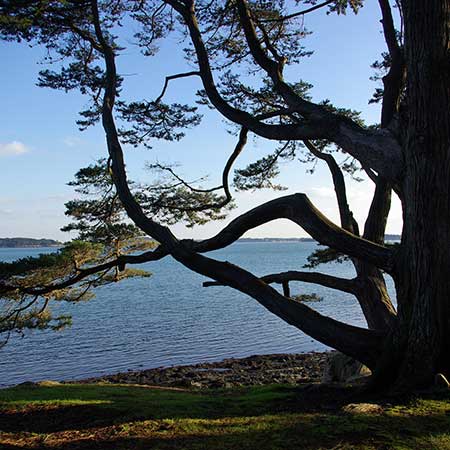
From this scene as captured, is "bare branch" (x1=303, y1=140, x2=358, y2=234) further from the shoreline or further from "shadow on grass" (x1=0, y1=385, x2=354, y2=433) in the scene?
the shoreline

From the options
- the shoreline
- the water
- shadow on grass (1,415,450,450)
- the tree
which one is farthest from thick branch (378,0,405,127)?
the water

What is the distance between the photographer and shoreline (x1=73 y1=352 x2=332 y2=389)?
12.2 meters

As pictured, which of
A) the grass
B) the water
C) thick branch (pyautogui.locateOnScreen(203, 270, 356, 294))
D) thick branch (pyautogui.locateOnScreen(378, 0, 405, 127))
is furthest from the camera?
the water

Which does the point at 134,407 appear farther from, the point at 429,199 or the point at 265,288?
the point at 429,199

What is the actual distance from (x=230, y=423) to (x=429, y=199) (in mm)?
2341

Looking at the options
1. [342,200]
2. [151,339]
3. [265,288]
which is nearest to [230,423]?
[265,288]

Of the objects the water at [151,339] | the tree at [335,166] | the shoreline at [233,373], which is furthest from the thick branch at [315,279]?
the water at [151,339]

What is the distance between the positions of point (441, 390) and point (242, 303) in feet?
75.5

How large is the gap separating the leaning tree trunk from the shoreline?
25.8 ft

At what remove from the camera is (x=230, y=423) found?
3.66 m

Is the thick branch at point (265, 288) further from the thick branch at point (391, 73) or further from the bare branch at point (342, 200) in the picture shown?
the bare branch at point (342, 200)

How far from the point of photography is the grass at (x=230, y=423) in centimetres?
A: 305

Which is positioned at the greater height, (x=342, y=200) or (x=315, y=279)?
(x=342, y=200)

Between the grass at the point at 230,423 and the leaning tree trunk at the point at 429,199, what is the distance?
406mm
